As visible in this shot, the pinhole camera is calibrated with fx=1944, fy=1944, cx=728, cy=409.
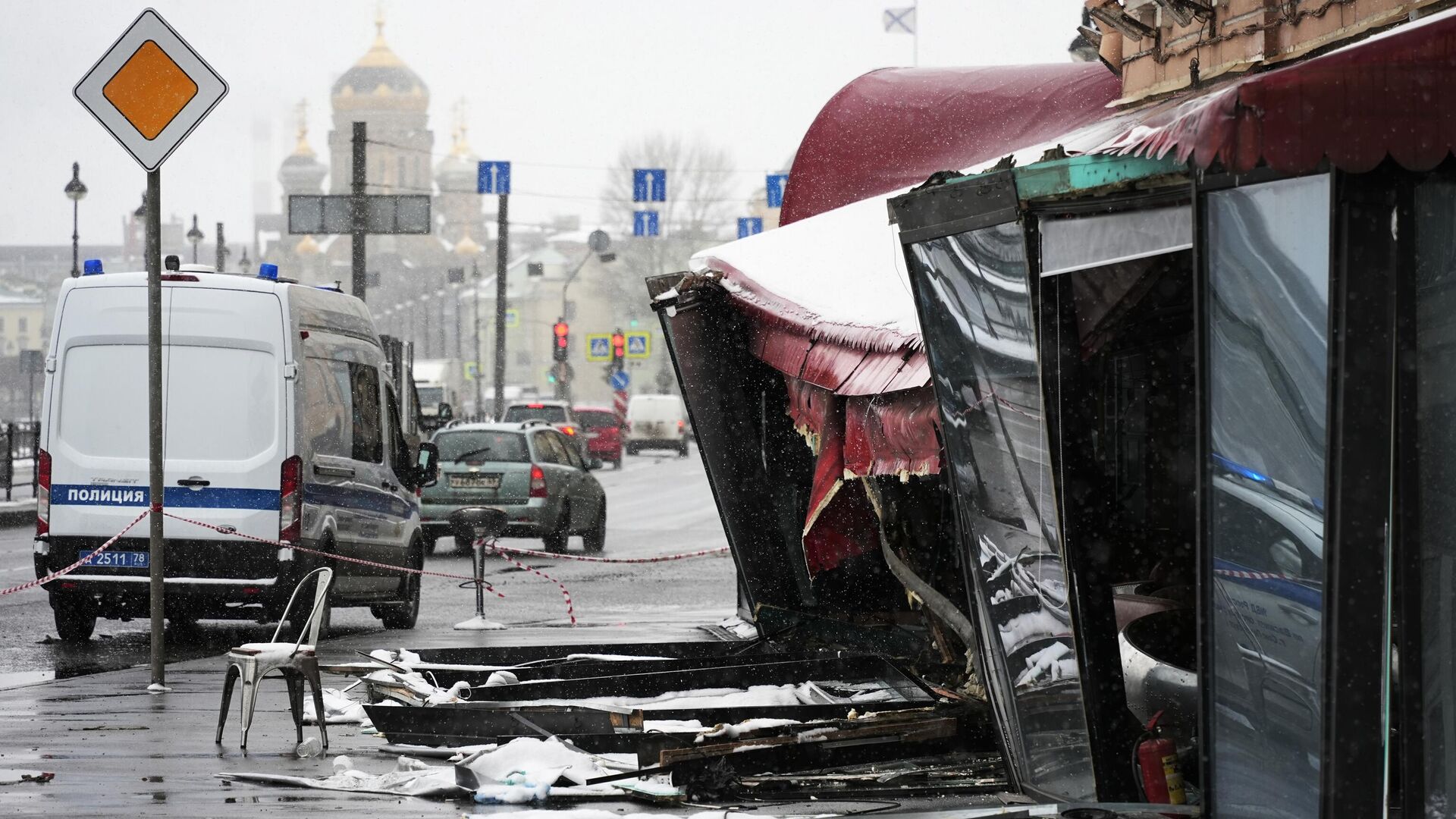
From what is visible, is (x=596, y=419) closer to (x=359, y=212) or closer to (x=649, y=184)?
(x=649, y=184)

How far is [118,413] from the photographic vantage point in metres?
13.2

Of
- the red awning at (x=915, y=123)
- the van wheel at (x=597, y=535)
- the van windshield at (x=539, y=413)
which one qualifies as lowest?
the van wheel at (x=597, y=535)

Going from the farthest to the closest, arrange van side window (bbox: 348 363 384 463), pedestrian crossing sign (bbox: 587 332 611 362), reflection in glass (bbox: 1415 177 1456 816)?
pedestrian crossing sign (bbox: 587 332 611 362) < van side window (bbox: 348 363 384 463) < reflection in glass (bbox: 1415 177 1456 816)

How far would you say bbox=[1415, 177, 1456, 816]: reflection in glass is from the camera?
4.92 meters

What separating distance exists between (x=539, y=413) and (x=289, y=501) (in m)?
38.7

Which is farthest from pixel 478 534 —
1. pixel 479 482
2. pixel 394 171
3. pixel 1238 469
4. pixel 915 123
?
pixel 394 171

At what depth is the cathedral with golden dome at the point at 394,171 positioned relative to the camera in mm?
148125

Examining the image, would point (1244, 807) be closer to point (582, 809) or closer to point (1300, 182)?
point (1300, 182)

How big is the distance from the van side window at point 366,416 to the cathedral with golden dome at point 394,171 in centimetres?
12768

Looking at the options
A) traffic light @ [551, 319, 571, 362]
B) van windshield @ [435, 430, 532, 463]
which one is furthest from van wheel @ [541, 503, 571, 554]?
traffic light @ [551, 319, 571, 362]

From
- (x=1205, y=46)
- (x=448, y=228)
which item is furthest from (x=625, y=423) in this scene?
(x=448, y=228)

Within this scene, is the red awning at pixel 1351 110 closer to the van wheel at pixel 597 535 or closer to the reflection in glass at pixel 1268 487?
the reflection in glass at pixel 1268 487

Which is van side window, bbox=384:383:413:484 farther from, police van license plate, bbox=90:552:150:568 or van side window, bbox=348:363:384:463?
police van license plate, bbox=90:552:150:568

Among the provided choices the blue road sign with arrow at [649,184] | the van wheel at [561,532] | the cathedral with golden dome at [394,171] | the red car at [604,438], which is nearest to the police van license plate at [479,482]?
the van wheel at [561,532]
